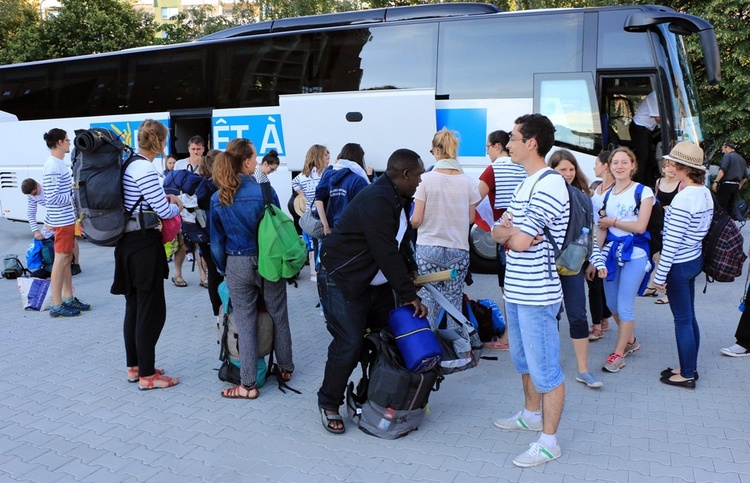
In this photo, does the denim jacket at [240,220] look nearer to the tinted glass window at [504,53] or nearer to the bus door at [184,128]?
the tinted glass window at [504,53]

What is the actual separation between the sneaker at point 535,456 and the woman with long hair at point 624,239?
5.94 feet

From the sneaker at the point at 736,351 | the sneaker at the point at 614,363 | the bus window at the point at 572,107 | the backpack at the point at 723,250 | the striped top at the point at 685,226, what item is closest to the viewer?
the striped top at the point at 685,226

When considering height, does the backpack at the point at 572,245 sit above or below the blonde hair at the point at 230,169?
below

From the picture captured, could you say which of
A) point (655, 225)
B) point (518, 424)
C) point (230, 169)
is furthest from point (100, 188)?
point (655, 225)

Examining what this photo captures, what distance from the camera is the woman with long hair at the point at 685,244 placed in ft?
15.2

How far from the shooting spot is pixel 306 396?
4.89 m

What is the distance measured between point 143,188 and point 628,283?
3.86 metres

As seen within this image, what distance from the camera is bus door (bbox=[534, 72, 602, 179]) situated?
27.6 feet

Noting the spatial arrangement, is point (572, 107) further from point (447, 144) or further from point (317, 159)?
point (447, 144)

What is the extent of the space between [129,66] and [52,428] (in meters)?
9.34

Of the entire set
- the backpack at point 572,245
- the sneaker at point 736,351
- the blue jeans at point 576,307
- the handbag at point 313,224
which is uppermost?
the backpack at point 572,245

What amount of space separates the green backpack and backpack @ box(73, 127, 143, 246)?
3.24 feet

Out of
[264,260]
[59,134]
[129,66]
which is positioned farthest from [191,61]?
[264,260]

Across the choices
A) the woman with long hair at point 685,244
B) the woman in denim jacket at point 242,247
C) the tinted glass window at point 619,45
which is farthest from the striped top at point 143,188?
the tinted glass window at point 619,45
